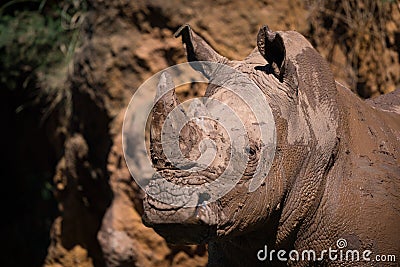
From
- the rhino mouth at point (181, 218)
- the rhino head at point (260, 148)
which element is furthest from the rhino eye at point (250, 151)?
the rhino mouth at point (181, 218)

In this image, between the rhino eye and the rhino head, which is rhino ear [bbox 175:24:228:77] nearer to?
the rhino head

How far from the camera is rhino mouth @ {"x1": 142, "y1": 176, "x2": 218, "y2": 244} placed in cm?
158

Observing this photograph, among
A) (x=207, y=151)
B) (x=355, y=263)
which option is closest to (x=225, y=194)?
(x=207, y=151)

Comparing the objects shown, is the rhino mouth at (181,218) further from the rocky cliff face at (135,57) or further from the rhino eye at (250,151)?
the rocky cliff face at (135,57)

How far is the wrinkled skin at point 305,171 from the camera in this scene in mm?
1755

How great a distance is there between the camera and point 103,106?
3453 millimetres

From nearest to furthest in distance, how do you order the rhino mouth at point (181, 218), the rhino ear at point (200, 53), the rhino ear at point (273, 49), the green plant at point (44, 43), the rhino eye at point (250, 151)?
the rhino mouth at point (181, 218)
the rhino eye at point (250, 151)
the rhino ear at point (273, 49)
the rhino ear at point (200, 53)
the green plant at point (44, 43)

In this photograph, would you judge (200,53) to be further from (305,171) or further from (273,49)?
(305,171)

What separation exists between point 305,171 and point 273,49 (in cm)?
35

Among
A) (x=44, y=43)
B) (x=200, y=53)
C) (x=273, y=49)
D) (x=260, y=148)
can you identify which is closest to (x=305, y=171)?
(x=260, y=148)

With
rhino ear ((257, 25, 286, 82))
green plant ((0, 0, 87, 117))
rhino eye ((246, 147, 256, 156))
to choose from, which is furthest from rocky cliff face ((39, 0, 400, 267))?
rhino eye ((246, 147, 256, 156))

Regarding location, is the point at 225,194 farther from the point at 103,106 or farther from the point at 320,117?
the point at 103,106

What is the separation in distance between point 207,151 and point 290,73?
1.41 feet

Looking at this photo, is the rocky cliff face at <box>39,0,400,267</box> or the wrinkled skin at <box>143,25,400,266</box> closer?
the wrinkled skin at <box>143,25,400,266</box>
